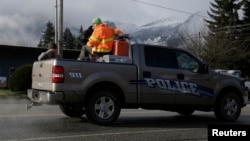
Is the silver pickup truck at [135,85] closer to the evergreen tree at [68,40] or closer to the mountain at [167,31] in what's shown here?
the mountain at [167,31]

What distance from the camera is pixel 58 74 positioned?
9.59m

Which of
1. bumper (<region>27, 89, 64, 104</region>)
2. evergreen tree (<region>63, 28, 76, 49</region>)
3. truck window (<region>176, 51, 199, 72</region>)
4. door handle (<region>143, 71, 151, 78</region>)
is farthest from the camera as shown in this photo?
evergreen tree (<region>63, 28, 76, 49</region>)

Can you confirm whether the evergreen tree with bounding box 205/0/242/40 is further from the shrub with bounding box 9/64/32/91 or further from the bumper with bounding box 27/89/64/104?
the bumper with bounding box 27/89/64/104

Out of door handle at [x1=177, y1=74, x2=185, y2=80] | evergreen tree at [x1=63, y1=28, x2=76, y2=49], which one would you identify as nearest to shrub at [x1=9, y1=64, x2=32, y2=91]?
door handle at [x1=177, y1=74, x2=185, y2=80]

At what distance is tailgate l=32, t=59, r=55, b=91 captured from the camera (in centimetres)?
980

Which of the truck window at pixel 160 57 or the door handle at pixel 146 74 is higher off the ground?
the truck window at pixel 160 57

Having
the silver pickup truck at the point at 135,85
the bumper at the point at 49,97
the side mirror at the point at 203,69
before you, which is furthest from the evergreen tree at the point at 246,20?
the bumper at the point at 49,97

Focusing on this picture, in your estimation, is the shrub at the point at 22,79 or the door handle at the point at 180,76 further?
the shrub at the point at 22,79

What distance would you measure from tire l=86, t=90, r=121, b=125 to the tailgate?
98cm

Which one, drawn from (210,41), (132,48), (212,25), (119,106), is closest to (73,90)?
(119,106)

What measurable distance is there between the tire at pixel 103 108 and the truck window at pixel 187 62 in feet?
6.58

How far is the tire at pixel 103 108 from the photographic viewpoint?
9.93m

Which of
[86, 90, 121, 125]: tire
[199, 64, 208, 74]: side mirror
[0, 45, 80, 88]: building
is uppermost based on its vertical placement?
[0, 45, 80, 88]: building

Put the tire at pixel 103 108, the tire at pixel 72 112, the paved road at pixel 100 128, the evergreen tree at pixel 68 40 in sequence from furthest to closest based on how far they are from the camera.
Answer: the evergreen tree at pixel 68 40
the tire at pixel 72 112
the tire at pixel 103 108
the paved road at pixel 100 128
